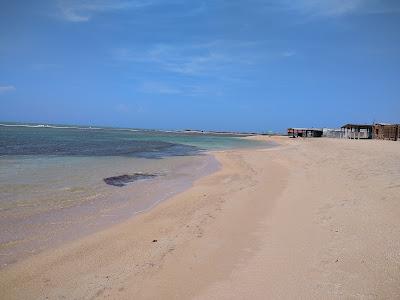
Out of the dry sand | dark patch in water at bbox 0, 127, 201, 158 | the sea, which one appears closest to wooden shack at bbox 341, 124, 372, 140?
dark patch in water at bbox 0, 127, 201, 158

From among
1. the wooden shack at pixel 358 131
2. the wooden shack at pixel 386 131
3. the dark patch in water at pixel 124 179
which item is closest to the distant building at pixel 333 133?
the wooden shack at pixel 358 131

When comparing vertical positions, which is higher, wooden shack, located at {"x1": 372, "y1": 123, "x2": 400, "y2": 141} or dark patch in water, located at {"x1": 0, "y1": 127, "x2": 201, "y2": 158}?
wooden shack, located at {"x1": 372, "y1": 123, "x2": 400, "y2": 141}

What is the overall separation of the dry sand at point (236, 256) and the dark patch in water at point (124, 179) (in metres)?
4.48

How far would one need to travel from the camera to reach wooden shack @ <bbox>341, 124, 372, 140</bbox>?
61372 mm

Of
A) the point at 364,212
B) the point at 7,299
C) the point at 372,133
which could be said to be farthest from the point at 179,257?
the point at 372,133

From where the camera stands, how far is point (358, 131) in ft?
207

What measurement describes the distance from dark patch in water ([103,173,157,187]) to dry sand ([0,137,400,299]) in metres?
4.48

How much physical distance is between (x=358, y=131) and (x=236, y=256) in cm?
6370

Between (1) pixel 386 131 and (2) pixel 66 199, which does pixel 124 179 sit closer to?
(2) pixel 66 199

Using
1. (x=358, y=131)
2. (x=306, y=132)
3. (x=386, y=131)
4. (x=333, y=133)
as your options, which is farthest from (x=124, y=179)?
(x=306, y=132)

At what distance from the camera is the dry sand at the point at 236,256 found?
14.6ft

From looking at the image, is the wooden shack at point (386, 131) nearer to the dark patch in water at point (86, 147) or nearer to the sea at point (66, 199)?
the dark patch in water at point (86, 147)

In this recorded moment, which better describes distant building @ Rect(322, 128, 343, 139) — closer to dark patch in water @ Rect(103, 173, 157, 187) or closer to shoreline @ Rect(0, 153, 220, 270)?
dark patch in water @ Rect(103, 173, 157, 187)

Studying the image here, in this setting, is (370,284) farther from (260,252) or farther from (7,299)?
(7,299)
